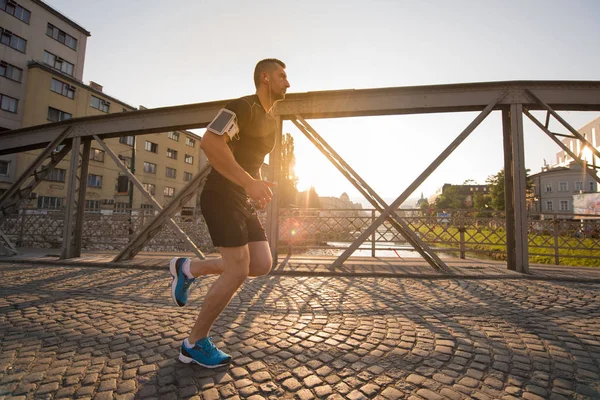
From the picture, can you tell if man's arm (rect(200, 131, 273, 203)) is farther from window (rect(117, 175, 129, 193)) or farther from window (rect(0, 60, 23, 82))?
window (rect(0, 60, 23, 82))

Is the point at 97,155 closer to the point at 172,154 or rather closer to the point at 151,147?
the point at 151,147

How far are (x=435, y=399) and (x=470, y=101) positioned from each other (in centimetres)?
595

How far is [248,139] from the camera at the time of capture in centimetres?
227

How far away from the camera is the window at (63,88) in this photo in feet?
92.2

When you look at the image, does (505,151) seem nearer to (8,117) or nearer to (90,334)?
(90,334)

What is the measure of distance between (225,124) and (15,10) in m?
39.8

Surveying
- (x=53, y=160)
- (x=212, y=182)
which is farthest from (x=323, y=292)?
(x=53, y=160)

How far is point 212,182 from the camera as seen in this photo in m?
2.14

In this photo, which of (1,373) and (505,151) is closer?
(1,373)

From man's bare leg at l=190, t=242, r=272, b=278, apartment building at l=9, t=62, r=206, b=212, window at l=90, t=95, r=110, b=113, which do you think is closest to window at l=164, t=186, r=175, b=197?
apartment building at l=9, t=62, r=206, b=212

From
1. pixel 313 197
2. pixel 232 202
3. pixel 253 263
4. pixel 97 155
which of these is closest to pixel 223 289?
pixel 253 263

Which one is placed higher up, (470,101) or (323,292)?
(470,101)

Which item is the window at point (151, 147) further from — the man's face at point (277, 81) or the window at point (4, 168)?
the man's face at point (277, 81)

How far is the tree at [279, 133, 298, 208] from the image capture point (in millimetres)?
38438
